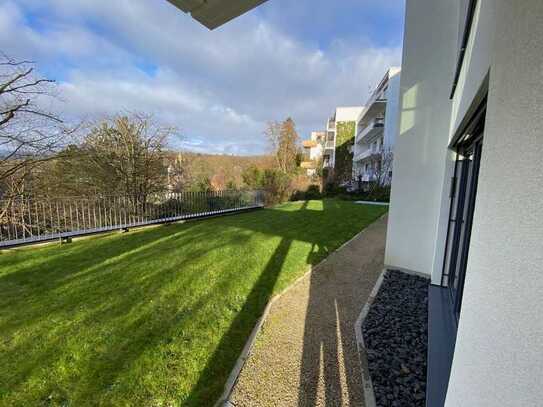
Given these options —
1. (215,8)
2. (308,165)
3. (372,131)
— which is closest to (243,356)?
(215,8)

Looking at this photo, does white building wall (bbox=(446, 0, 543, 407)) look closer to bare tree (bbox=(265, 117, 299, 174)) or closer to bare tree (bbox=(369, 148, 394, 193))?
bare tree (bbox=(369, 148, 394, 193))

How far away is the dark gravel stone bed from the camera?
183 centimetres

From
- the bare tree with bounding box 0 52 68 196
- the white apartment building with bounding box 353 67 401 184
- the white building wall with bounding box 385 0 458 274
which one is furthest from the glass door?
the white apartment building with bounding box 353 67 401 184

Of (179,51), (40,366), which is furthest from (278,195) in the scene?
(40,366)

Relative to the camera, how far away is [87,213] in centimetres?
607

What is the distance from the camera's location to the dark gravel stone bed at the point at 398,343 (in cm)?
183

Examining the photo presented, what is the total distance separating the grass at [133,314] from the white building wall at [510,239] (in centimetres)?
182

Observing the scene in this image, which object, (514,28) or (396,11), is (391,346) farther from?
(396,11)

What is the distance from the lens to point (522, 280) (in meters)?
0.68

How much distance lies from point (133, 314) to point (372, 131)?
23.4 m

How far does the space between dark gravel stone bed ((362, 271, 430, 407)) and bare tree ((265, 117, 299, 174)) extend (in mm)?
18984

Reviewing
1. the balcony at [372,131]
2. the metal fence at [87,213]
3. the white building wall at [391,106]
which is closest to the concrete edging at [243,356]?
the metal fence at [87,213]

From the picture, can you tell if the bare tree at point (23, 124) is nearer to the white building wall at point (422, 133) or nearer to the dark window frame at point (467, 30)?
the dark window frame at point (467, 30)

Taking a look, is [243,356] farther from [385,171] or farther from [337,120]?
[337,120]
